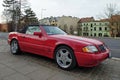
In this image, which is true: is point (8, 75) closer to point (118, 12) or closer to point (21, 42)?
point (21, 42)

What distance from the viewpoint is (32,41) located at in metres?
4.96

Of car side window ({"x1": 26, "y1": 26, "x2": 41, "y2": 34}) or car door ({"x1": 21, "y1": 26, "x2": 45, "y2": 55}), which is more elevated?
car side window ({"x1": 26, "y1": 26, "x2": 41, "y2": 34})

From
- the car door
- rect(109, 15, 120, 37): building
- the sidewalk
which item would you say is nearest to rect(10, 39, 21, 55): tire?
the car door

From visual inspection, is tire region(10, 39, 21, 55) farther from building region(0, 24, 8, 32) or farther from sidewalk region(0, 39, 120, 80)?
building region(0, 24, 8, 32)

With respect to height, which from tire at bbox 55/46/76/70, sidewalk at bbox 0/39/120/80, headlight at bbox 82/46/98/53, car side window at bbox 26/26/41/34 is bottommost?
sidewalk at bbox 0/39/120/80

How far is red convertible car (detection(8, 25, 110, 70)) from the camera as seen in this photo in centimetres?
371

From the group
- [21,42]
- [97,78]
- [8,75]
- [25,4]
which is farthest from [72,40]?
[25,4]

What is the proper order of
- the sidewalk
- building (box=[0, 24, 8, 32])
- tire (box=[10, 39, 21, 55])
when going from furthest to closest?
building (box=[0, 24, 8, 32])
tire (box=[10, 39, 21, 55])
the sidewalk

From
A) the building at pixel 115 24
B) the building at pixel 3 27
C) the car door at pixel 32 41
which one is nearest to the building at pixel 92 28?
the building at pixel 115 24

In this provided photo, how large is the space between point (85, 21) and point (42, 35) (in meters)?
73.7

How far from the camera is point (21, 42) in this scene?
5.48 metres

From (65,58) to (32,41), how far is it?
4.69 ft

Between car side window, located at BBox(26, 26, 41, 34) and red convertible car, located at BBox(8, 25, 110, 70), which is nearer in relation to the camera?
red convertible car, located at BBox(8, 25, 110, 70)

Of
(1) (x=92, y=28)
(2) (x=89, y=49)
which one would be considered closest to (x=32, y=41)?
(2) (x=89, y=49)
